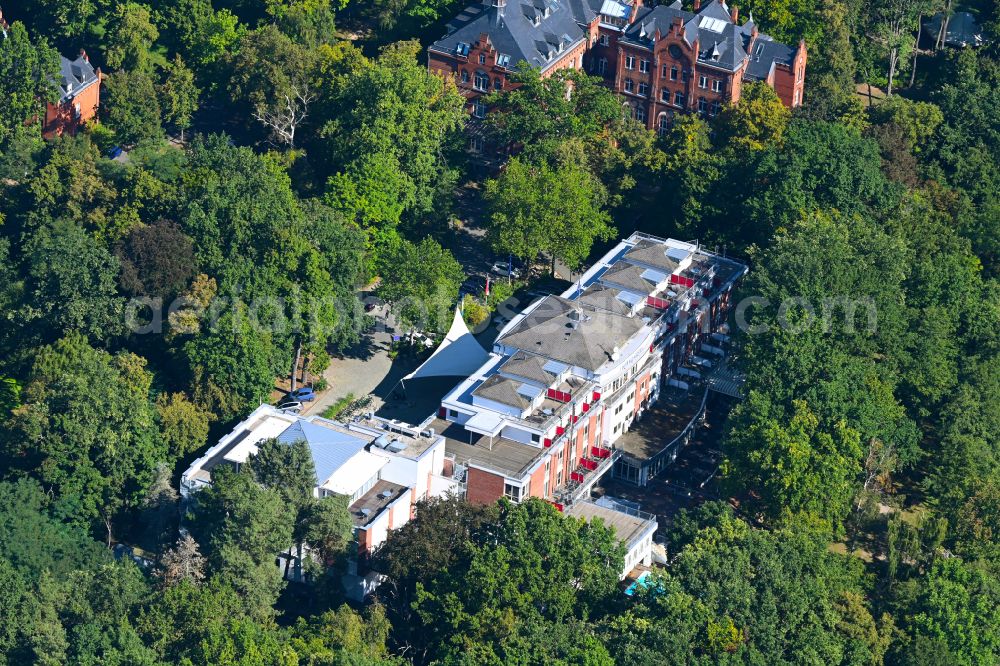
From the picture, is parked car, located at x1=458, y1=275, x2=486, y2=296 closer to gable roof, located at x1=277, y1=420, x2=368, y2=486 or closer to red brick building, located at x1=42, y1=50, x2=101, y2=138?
gable roof, located at x1=277, y1=420, x2=368, y2=486

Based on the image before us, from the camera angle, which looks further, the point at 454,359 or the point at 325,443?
the point at 454,359

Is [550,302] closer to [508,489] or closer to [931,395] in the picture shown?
[508,489]

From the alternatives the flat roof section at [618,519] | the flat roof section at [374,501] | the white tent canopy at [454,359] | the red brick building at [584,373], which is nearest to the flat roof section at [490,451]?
the red brick building at [584,373]

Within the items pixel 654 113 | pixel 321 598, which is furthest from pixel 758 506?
pixel 654 113

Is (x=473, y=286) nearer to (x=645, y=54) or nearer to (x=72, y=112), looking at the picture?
(x=645, y=54)

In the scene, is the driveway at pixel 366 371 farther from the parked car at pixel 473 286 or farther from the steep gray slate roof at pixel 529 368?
the steep gray slate roof at pixel 529 368

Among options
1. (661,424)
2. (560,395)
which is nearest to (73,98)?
(560,395)
